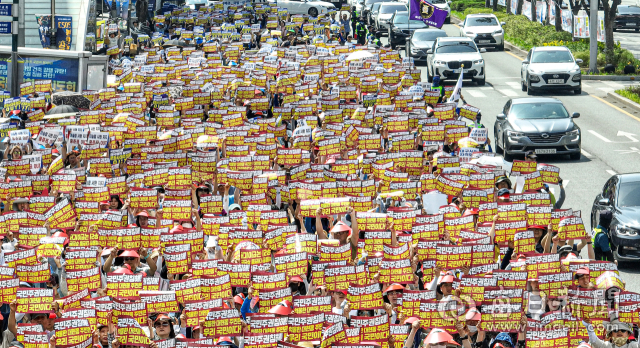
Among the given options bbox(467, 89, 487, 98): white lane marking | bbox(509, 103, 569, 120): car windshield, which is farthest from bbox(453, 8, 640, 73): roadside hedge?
bbox(509, 103, 569, 120): car windshield

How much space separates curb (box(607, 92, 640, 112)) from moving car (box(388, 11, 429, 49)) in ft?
36.8

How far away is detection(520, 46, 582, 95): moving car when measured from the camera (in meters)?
32.7

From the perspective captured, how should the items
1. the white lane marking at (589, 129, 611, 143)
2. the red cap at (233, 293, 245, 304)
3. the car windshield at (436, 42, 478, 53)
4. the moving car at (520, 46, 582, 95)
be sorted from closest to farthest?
the red cap at (233, 293, 245, 304), the white lane marking at (589, 129, 611, 143), the moving car at (520, 46, 582, 95), the car windshield at (436, 42, 478, 53)

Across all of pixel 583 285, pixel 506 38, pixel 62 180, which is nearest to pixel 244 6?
pixel 506 38

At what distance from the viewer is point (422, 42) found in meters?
38.6

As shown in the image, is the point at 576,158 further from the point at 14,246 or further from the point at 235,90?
the point at 14,246

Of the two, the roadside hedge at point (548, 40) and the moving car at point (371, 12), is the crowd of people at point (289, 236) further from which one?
the moving car at point (371, 12)

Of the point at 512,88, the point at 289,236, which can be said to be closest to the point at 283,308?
the point at 289,236

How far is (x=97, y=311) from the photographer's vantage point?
10.5 metres

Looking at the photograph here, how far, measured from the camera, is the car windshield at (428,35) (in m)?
38.8

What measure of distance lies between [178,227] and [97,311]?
2.69 m

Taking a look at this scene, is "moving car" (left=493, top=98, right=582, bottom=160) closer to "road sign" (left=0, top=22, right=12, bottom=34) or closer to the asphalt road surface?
the asphalt road surface

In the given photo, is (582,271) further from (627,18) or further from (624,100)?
(627,18)

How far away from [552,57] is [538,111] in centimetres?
957
